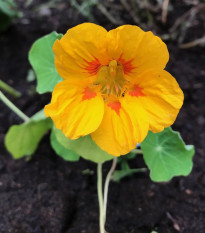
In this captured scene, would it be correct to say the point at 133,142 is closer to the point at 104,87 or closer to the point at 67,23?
the point at 104,87

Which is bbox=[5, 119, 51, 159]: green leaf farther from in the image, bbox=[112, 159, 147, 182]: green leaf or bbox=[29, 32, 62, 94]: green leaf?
bbox=[112, 159, 147, 182]: green leaf

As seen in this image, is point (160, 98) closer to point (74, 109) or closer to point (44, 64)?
point (74, 109)

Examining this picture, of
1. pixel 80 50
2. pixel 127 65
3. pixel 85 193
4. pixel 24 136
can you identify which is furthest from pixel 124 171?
pixel 80 50

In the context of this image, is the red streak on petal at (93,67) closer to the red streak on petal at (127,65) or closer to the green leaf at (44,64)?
the red streak on petal at (127,65)

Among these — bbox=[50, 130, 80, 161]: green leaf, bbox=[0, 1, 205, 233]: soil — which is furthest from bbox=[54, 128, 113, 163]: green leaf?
bbox=[0, 1, 205, 233]: soil

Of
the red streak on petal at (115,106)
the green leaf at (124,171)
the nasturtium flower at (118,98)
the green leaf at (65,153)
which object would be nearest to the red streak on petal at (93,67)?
the nasturtium flower at (118,98)

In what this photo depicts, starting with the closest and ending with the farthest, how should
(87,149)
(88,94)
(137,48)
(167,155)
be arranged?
(137,48)
(88,94)
(87,149)
(167,155)
